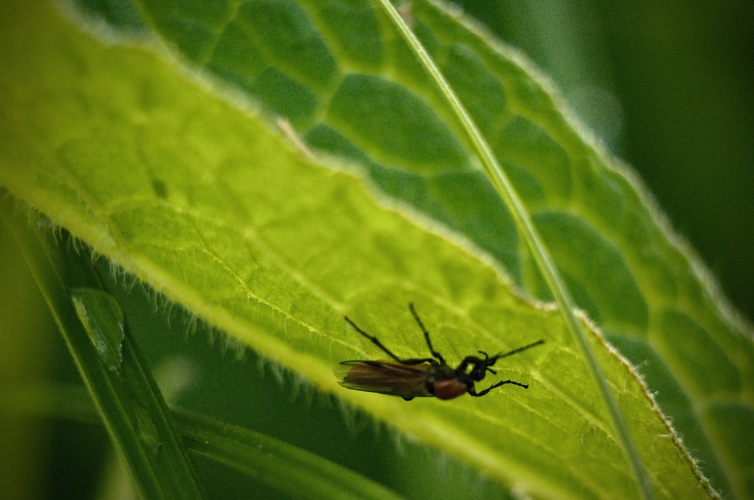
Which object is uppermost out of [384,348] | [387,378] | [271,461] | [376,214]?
[376,214]

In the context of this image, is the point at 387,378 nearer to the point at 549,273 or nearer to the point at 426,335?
the point at 426,335

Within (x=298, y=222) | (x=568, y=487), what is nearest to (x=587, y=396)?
(x=568, y=487)

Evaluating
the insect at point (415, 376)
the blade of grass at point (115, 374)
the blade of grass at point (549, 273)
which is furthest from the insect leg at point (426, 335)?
the blade of grass at point (115, 374)

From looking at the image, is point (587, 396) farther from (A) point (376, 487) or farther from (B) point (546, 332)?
(A) point (376, 487)

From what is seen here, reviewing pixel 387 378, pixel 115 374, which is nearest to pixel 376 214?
pixel 115 374

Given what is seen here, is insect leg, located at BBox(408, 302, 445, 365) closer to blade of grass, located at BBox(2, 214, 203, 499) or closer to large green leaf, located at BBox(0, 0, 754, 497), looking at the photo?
large green leaf, located at BBox(0, 0, 754, 497)

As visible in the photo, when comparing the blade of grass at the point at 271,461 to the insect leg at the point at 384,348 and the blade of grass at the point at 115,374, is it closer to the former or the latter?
the blade of grass at the point at 115,374
